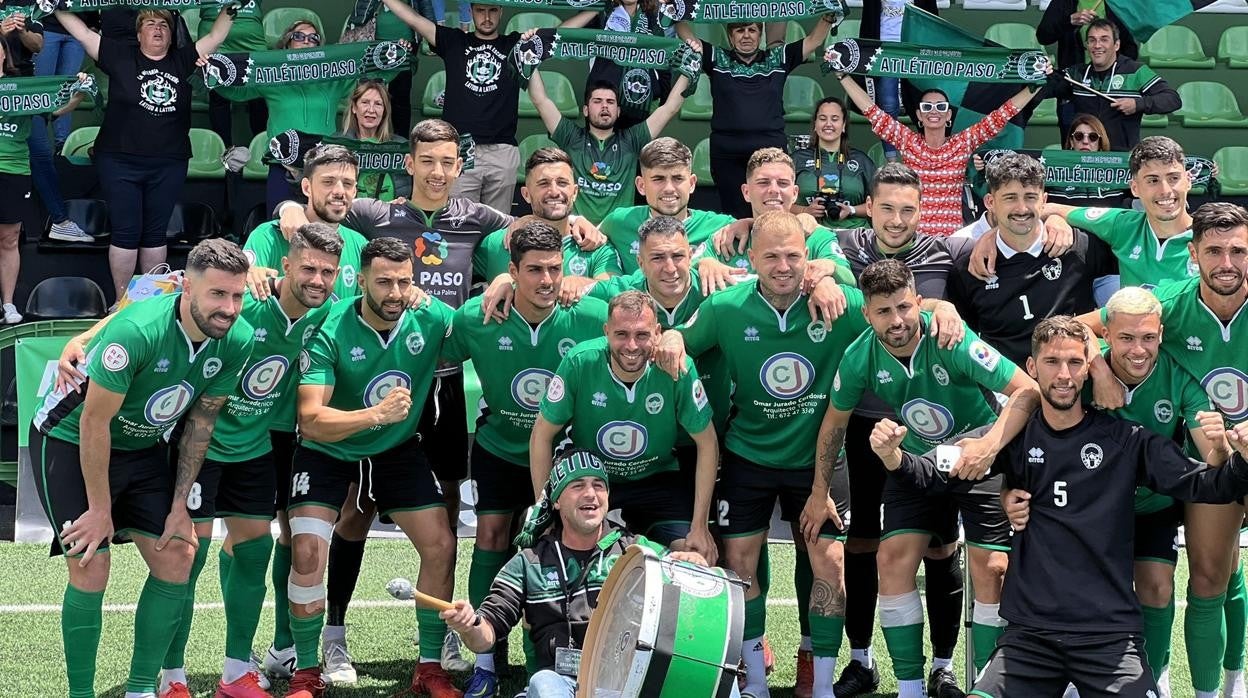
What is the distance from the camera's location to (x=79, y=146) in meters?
11.0

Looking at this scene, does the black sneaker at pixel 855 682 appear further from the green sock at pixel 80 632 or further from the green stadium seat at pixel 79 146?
the green stadium seat at pixel 79 146

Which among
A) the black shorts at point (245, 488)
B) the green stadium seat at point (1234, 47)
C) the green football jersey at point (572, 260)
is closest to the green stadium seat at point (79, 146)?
the green football jersey at point (572, 260)

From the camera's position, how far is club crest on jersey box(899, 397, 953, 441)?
617 centimetres

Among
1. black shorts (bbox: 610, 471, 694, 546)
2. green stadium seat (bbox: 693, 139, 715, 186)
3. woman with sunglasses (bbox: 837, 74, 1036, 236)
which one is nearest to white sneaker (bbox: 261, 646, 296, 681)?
black shorts (bbox: 610, 471, 694, 546)

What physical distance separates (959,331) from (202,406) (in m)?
2.84

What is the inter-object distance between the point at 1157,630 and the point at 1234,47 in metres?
8.18

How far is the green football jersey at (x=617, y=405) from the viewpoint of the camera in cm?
627

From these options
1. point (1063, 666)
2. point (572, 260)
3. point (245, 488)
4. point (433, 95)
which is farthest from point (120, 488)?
point (433, 95)

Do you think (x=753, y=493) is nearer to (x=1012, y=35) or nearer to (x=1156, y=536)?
(x=1156, y=536)

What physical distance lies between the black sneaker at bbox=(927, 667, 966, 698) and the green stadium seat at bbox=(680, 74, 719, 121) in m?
6.27

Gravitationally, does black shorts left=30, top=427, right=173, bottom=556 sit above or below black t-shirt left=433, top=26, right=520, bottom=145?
below

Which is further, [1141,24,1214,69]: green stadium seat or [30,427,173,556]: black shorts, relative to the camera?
[1141,24,1214,69]: green stadium seat

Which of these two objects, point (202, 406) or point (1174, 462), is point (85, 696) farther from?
point (1174, 462)

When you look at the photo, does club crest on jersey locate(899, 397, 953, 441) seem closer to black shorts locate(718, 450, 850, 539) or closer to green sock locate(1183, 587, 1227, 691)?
black shorts locate(718, 450, 850, 539)
